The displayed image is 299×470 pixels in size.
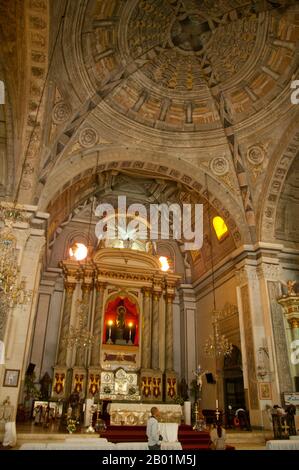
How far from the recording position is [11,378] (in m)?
9.88

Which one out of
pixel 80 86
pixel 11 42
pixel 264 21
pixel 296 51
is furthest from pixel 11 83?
pixel 296 51

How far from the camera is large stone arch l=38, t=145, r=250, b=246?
13159mm

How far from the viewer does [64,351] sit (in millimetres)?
15516

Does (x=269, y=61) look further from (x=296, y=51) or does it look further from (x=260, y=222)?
(x=260, y=222)

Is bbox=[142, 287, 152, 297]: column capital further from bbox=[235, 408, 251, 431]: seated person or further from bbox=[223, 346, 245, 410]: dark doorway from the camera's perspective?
bbox=[235, 408, 251, 431]: seated person

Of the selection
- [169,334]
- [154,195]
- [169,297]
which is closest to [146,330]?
[169,334]

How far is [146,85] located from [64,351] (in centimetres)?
1114

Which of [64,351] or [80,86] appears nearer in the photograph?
[80,86]

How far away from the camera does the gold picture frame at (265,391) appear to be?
11750 millimetres

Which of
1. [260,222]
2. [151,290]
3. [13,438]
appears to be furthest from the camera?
[151,290]

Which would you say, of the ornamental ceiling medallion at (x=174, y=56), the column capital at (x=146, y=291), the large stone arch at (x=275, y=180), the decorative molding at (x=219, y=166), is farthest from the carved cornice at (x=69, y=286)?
the large stone arch at (x=275, y=180)

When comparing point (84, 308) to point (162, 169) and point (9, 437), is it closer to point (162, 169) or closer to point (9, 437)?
point (162, 169)

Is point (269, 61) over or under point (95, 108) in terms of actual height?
over

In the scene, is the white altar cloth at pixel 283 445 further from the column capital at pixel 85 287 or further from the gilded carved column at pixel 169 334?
the column capital at pixel 85 287
